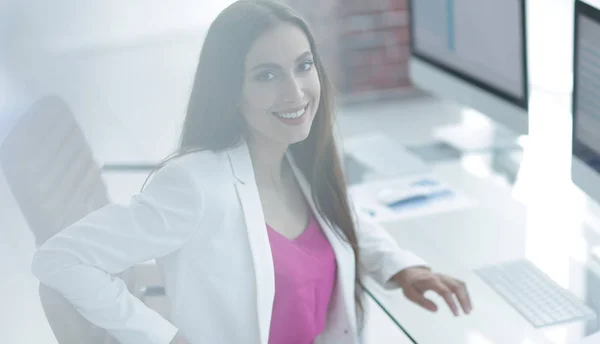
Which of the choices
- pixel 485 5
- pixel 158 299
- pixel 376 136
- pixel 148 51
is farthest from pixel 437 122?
pixel 158 299

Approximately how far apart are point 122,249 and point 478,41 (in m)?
1.08

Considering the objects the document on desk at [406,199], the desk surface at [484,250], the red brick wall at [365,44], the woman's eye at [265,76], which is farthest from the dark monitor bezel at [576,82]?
the red brick wall at [365,44]

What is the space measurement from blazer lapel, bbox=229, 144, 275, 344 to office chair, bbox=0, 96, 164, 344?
186 millimetres

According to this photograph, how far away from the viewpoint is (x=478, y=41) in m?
1.78

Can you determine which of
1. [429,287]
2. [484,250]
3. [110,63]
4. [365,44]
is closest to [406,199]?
[484,250]

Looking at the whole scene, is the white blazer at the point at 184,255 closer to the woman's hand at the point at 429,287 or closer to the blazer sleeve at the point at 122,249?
the blazer sleeve at the point at 122,249

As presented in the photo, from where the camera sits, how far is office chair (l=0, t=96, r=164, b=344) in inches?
41.6

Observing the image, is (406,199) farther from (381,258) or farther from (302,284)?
(302,284)

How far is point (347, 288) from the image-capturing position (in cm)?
121

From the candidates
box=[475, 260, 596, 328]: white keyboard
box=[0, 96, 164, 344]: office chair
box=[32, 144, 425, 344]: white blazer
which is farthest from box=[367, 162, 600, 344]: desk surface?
box=[0, 96, 164, 344]: office chair

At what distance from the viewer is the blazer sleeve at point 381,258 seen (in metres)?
1.29

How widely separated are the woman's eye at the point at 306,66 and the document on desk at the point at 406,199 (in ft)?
2.07

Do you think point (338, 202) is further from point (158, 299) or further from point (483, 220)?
point (483, 220)

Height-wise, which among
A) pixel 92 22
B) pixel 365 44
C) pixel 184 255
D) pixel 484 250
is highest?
pixel 92 22
